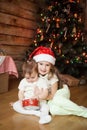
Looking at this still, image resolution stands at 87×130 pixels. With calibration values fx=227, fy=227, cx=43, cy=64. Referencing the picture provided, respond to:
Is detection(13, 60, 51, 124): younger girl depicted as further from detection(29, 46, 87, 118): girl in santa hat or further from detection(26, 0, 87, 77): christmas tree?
detection(26, 0, 87, 77): christmas tree

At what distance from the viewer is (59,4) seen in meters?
4.35

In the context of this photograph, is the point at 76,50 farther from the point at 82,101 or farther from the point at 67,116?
the point at 67,116

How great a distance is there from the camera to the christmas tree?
4.30 meters

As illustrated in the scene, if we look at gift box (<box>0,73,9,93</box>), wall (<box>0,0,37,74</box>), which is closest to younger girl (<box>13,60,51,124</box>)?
gift box (<box>0,73,9,93</box>)

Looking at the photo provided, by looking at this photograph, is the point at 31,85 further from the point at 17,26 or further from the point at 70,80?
the point at 17,26

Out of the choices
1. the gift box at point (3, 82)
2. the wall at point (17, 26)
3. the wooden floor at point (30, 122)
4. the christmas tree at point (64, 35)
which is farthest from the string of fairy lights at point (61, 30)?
the wooden floor at point (30, 122)

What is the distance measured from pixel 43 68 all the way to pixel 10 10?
213 centimetres

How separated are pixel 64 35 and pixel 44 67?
6.71 feet

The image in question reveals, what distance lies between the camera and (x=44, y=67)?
94.7 inches

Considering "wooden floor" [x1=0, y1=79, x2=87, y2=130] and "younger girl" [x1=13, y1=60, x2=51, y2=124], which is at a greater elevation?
"younger girl" [x1=13, y1=60, x2=51, y2=124]

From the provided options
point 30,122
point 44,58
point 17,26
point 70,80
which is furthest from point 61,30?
point 30,122

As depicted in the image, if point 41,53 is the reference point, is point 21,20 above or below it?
above

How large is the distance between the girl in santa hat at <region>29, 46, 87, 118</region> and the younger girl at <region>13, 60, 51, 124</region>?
66 mm

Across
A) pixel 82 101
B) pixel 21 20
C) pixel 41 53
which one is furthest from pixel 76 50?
pixel 41 53
